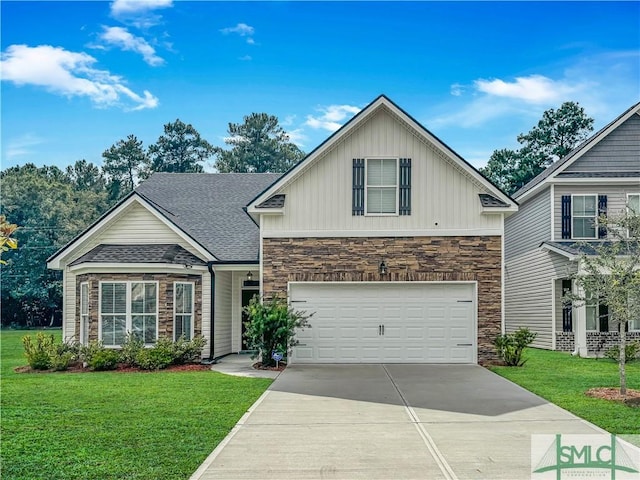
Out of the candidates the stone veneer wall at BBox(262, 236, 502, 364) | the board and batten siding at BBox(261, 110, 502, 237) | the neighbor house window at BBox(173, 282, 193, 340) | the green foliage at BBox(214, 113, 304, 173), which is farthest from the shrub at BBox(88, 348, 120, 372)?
the green foliage at BBox(214, 113, 304, 173)

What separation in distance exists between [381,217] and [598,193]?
29.3 ft

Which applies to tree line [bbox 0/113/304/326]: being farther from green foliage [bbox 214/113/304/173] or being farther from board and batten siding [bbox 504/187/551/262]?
board and batten siding [bbox 504/187/551/262]

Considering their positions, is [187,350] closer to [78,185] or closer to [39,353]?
[39,353]

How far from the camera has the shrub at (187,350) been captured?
16.2 metres

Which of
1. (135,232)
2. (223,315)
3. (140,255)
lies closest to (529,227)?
(223,315)

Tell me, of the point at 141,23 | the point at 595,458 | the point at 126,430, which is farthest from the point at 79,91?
the point at 595,458

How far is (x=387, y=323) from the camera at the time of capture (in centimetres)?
1684

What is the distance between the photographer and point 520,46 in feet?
64.4

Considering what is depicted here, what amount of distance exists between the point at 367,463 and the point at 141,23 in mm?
14624

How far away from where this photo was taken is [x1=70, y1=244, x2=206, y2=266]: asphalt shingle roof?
54.7ft

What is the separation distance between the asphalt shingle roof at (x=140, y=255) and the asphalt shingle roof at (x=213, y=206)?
28.5 inches

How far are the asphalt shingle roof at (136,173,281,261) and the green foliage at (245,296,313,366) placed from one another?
2695mm

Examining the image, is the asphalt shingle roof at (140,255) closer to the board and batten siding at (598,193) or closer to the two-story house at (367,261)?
the two-story house at (367,261)

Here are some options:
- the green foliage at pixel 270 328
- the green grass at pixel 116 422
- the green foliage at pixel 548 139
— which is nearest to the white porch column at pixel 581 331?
the green foliage at pixel 270 328
